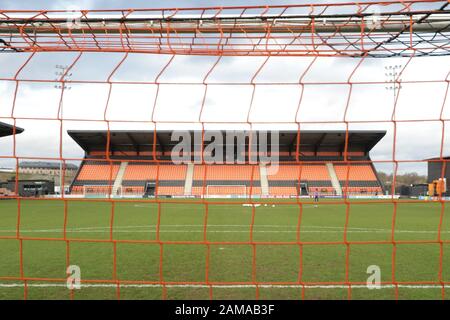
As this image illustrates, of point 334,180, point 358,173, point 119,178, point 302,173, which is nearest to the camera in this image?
point 119,178

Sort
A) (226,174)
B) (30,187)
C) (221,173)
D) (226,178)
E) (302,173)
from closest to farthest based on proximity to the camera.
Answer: (30,187)
(226,178)
(226,174)
(302,173)
(221,173)

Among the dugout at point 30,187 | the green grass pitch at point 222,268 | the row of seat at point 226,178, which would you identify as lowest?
the green grass pitch at point 222,268

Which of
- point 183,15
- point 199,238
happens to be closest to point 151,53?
point 183,15

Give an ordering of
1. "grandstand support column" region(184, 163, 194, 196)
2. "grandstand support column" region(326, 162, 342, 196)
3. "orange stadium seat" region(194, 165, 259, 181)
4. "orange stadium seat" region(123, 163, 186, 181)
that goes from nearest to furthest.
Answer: "grandstand support column" region(326, 162, 342, 196), "grandstand support column" region(184, 163, 194, 196), "orange stadium seat" region(194, 165, 259, 181), "orange stadium seat" region(123, 163, 186, 181)

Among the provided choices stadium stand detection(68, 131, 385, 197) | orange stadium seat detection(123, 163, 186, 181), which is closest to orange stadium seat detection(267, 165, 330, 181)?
stadium stand detection(68, 131, 385, 197)

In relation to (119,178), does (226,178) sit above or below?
above

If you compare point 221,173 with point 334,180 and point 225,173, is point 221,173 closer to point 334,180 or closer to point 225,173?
point 225,173

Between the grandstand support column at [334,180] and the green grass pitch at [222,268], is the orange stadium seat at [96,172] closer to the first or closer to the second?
the grandstand support column at [334,180]

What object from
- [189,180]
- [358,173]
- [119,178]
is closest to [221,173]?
[189,180]

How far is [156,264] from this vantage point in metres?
5.56

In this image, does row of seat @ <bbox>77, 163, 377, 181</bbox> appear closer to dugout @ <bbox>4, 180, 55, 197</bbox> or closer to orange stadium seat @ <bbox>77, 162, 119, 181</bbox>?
orange stadium seat @ <bbox>77, 162, 119, 181</bbox>

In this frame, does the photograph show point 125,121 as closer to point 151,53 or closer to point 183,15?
point 151,53

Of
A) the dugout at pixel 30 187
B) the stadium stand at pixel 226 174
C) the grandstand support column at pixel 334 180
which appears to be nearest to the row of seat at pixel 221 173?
the stadium stand at pixel 226 174
